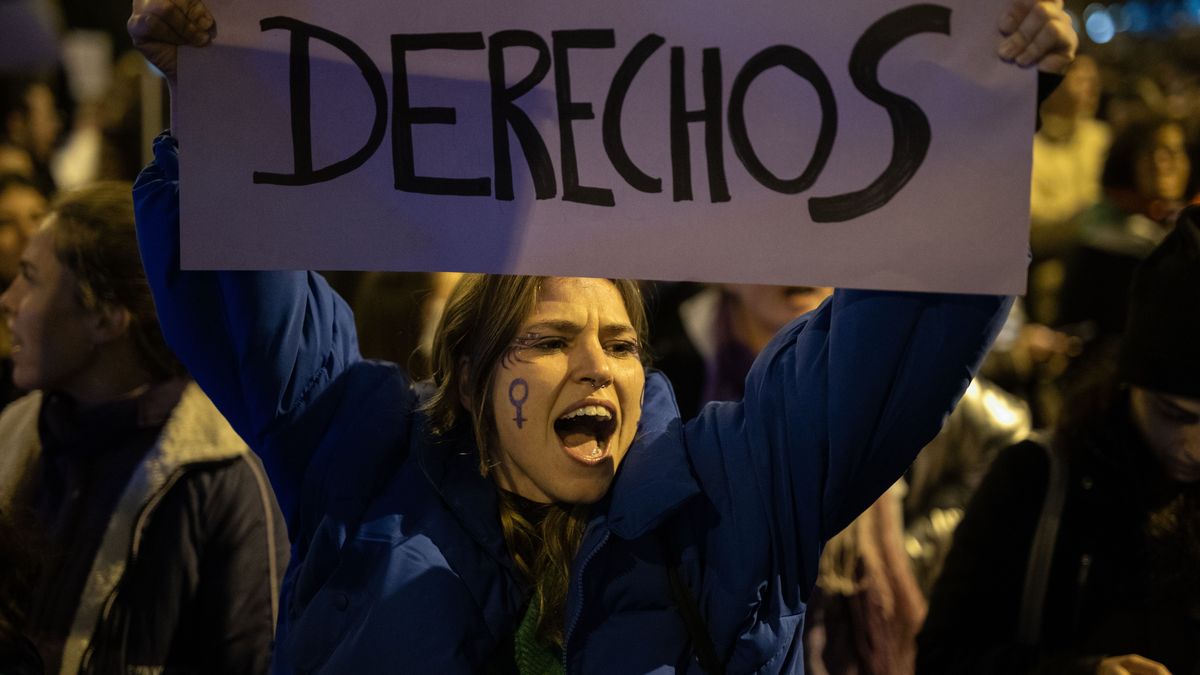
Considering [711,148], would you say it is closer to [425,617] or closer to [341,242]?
[341,242]

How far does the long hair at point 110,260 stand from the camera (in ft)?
8.89

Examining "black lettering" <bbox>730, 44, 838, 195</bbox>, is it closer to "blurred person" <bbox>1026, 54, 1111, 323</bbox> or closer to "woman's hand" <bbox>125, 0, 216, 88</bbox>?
"woman's hand" <bbox>125, 0, 216, 88</bbox>

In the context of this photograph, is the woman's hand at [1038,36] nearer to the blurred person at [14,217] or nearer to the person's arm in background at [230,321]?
the person's arm in background at [230,321]

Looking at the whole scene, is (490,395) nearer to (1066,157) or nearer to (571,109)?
(571,109)

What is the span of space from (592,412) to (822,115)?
0.58 m

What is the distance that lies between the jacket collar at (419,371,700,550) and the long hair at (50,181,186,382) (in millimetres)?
882

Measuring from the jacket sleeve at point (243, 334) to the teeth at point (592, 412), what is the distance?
0.41 metres

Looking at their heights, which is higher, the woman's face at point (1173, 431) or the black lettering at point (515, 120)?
the black lettering at point (515, 120)

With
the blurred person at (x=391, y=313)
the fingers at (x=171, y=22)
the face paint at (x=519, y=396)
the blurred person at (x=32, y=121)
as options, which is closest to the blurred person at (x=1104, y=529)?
the face paint at (x=519, y=396)

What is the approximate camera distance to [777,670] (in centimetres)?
199

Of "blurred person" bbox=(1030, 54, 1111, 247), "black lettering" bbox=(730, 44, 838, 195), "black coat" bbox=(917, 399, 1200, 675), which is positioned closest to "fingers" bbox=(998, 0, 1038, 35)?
"black lettering" bbox=(730, 44, 838, 195)

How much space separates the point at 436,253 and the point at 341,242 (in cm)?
15

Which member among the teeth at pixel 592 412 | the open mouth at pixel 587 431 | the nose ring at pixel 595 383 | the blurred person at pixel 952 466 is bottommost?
the blurred person at pixel 952 466

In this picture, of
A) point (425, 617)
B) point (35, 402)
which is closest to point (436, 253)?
point (425, 617)
